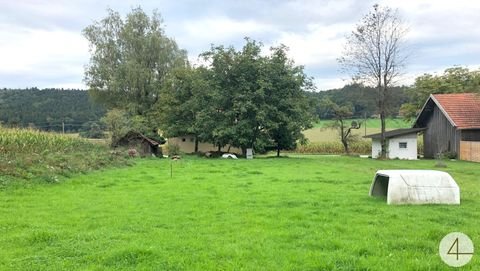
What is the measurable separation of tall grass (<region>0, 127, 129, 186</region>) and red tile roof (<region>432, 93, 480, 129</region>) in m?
25.8

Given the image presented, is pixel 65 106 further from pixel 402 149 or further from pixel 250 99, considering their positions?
pixel 402 149

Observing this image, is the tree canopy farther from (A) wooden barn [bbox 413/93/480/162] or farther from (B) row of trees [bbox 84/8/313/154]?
(A) wooden barn [bbox 413/93/480/162]

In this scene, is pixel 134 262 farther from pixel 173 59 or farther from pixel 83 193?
pixel 173 59

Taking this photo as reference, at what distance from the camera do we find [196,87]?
35469 millimetres

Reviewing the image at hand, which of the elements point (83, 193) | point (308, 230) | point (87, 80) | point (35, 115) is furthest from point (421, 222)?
point (35, 115)

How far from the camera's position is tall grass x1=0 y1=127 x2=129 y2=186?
14.4 meters

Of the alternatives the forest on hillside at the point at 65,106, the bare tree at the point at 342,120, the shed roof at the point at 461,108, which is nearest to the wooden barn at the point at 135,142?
the forest on hillside at the point at 65,106

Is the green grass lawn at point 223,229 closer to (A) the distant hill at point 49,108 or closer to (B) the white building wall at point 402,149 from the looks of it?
(B) the white building wall at point 402,149

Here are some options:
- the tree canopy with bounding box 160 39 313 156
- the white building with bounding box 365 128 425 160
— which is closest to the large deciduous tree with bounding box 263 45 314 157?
the tree canopy with bounding box 160 39 313 156

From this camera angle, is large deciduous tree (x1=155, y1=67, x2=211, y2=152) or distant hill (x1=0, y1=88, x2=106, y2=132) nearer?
large deciduous tree (x1=155, y1=67, x2=211, y2=152)

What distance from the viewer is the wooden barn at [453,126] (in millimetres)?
33531

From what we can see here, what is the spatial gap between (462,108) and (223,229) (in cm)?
3378

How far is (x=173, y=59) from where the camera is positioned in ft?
142

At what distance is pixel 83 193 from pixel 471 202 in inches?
396
